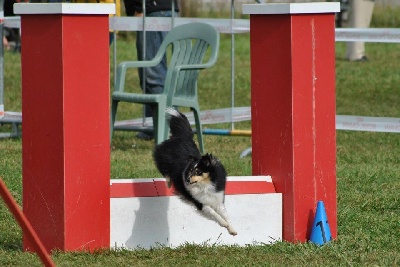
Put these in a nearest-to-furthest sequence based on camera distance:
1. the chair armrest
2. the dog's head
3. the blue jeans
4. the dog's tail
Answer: the dog's head
the dog's tail
the chair armrest
the blue jeans

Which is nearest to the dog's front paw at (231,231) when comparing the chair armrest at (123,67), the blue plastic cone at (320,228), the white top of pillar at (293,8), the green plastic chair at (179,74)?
the blue plastic cone at (320,228)

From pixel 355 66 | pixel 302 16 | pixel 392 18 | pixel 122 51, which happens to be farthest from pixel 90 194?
pixel 392 18

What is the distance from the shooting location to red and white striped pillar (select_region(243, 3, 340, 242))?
672 centimetres

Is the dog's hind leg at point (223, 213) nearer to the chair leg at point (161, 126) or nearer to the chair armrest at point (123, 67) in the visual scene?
the chair leg at point (161, 126)

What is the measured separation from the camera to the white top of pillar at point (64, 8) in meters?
6.16

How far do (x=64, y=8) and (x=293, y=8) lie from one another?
55.8 inches

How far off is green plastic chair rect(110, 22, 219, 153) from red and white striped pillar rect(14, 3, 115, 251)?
3615mm

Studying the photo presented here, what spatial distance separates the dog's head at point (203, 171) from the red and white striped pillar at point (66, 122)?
1.73ft

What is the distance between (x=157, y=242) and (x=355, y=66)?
539 inches

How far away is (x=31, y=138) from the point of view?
6387mm

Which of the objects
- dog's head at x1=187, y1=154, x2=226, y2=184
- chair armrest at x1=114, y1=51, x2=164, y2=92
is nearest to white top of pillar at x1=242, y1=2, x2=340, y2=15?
dog's head at x1=187, y1=154, x2=226, y2=184

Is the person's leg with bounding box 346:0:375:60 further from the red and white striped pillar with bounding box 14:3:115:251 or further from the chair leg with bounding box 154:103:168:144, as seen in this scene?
the red and white striped pillar with bounding box 14:3:115:251

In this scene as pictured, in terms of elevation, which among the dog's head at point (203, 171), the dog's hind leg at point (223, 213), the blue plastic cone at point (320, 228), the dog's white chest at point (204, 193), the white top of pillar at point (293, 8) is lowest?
the blue plastic cone at point (320, 228)

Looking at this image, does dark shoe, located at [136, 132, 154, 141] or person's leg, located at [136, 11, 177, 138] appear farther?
dark shoe, located at [136, 132, 154, 141]
